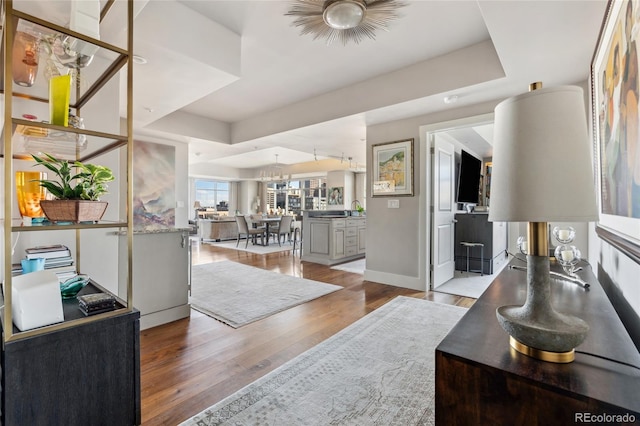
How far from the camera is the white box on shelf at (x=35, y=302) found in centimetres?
109

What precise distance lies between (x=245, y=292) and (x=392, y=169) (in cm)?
258

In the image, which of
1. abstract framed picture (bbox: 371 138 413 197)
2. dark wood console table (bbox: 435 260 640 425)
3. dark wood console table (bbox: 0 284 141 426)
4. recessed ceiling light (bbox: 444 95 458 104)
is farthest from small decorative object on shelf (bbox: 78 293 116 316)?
abstract framed picture (bbox: 371 138 413 197)

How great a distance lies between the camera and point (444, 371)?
0.78 m

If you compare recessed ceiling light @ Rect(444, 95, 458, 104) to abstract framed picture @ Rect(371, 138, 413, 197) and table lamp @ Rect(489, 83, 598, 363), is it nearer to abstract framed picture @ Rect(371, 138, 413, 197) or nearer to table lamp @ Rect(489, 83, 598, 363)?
abstract framed picture @ Rect(371, 138, 413, 197)

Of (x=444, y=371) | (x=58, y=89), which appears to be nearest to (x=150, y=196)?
(x=58, y=89)

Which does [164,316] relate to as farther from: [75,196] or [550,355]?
[550,355]

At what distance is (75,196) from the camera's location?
1254 millimetres

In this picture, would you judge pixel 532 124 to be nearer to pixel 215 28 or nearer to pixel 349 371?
pixel 349 371

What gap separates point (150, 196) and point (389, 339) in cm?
484

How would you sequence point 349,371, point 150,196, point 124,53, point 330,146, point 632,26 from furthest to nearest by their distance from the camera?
point 330,146 < point 150,196 < point 349,371 < point 124,53 < point 632,26

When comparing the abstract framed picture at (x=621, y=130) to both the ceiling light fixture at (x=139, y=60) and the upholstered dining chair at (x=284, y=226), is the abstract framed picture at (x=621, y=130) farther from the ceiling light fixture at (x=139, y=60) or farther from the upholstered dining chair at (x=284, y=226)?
the upholstered dining chair at (x=284, y=226)

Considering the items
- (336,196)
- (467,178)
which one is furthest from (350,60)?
(336,196)

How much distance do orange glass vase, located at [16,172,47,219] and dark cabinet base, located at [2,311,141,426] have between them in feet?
2.12

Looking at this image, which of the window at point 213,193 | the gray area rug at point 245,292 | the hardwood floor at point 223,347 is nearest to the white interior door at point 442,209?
the hardwood floor at point 223,347
